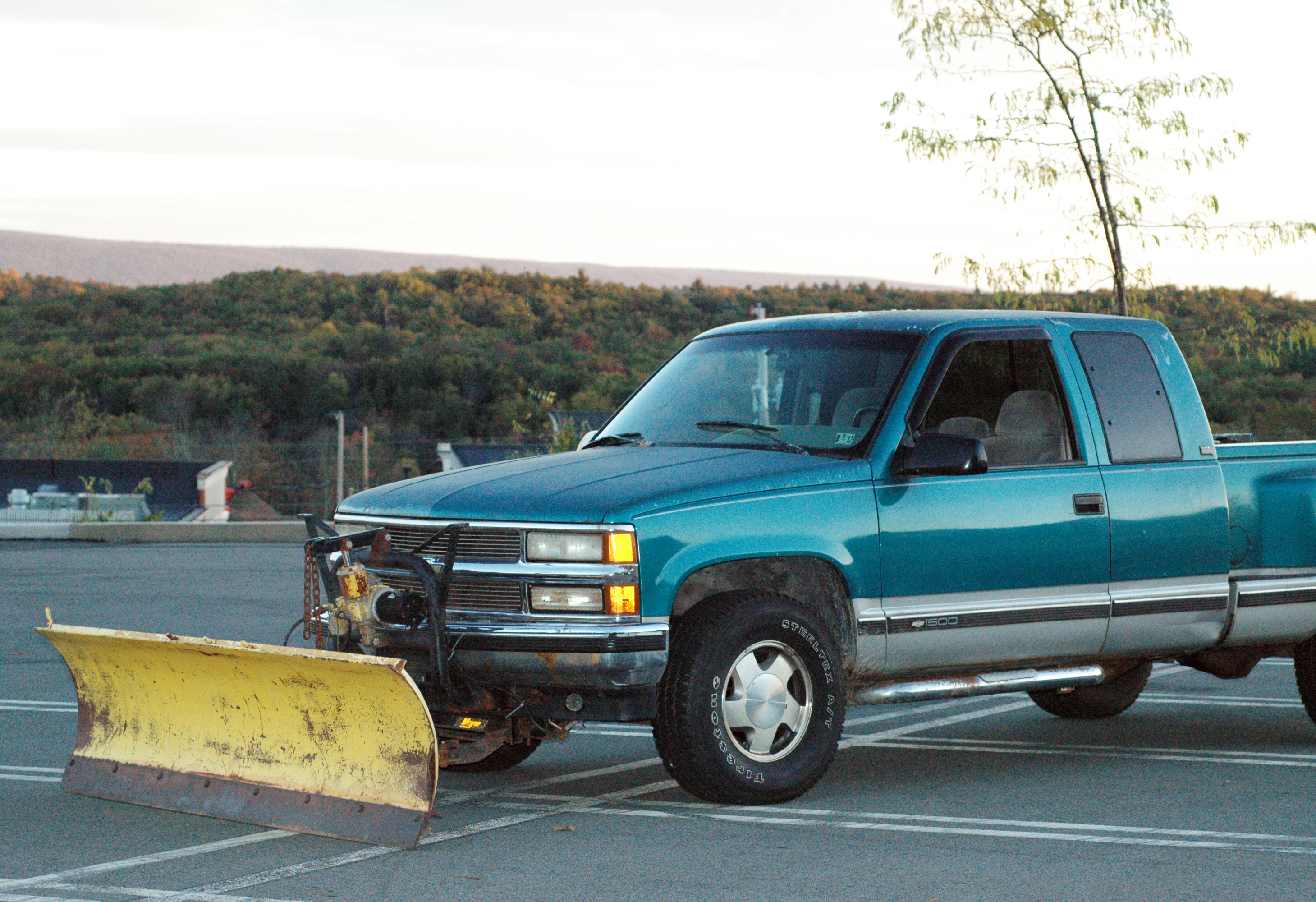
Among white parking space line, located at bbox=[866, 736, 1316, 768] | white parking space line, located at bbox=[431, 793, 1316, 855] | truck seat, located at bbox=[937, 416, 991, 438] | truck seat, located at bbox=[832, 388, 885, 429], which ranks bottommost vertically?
white parking space line, located at bbox=[866, 736, 1316, 768]

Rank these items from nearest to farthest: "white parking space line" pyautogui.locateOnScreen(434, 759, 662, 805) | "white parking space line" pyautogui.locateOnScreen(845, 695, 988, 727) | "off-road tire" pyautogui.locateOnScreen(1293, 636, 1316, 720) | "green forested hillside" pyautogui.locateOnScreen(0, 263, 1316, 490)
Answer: "white parking space line" pyautogui.locateOnScreen(434, 759, 662, 805)
"off-road tire" pyautogui.locateOnScreen(1293, 636, 1316, 720)
"white parking space line" pyautogui.locateOnScreen(845, 695, 988, 727)
"green forested hillside" pyautogui.locateOnScreen(0, 263, 1316, 490)

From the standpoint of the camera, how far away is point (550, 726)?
741 cm

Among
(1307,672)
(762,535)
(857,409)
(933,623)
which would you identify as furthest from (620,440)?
(1307,672)

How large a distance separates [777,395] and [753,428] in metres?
0.30

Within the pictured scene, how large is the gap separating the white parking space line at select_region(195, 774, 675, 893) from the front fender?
3.25 ft

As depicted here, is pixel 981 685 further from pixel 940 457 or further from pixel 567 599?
pixel 567 599

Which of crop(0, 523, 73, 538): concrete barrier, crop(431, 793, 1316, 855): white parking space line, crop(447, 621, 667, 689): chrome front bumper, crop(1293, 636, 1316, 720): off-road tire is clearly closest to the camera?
crop(431, 793, 1316, 855): white parking space line

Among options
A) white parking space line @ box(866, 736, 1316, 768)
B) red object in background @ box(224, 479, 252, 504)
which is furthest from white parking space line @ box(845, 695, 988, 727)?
red object in background @ box(224, 479, 252, 504)

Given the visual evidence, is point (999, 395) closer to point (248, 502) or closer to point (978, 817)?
point (978, 817)

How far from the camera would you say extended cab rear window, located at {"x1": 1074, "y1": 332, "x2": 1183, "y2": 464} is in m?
8.45

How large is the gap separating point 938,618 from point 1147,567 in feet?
4.07

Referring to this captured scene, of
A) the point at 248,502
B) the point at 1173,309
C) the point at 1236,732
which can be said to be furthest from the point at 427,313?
the point at 1236,732

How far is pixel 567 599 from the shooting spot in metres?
6.89

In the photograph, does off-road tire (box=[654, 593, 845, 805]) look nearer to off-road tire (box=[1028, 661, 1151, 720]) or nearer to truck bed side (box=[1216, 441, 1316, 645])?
truck bed side (box=[1216, 441, 1316, 645])
